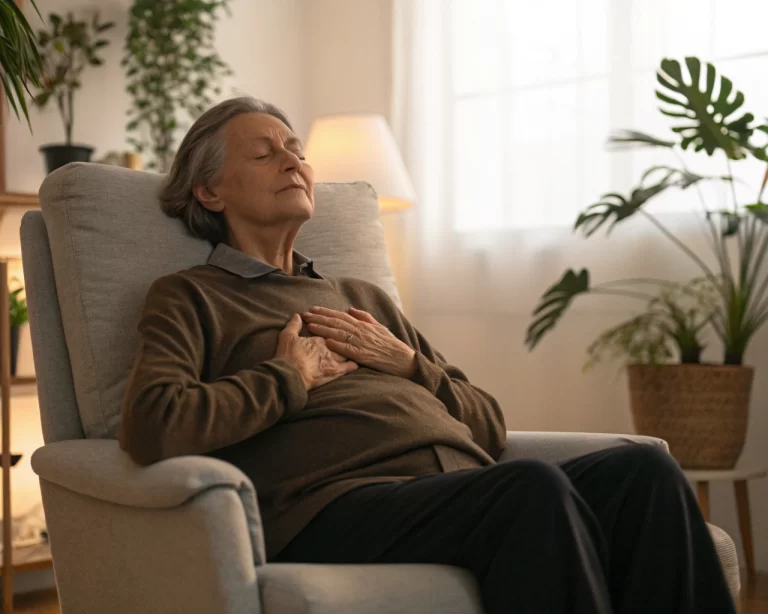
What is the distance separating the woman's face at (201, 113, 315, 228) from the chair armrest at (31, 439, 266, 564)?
19.1 inches

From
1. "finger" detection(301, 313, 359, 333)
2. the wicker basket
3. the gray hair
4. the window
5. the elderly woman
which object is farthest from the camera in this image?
the window

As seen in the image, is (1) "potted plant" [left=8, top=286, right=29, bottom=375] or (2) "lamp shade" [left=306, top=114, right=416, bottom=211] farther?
(2) "lamp shade" [left=306, top=114, right=416, bottom=211]

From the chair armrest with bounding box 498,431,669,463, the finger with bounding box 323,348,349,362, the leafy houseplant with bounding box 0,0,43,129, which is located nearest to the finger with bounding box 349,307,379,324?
the finger with bounding box 323,348,349,362

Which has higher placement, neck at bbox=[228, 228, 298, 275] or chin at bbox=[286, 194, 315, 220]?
chin at bbox=[286, 194, 315, 220]

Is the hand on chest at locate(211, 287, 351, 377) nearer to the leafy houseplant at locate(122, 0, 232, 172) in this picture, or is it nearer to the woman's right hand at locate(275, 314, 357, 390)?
the woman's right hand at locate(275, 314, 357, 390)

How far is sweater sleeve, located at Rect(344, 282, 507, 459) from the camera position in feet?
5.66

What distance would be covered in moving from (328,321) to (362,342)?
0.07m

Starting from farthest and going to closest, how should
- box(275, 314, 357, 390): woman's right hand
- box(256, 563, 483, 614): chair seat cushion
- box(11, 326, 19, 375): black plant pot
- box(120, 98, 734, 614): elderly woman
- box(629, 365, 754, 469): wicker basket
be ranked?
1. box(11, 326, 19, 375): black plant pot
2. box(629, 365, 754, 469): wicker basket
3. box(275, 314, 357, 390): woman's right hand
4. box(120, 98, 734, 614): elderly woman
5. box(256, 563, 483, 614): chair seat cushion

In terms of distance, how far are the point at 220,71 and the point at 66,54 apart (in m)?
0.71

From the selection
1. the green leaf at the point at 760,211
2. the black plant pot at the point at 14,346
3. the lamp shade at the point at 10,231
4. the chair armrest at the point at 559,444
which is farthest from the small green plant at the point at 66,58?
the green leaf at the point at 760,211

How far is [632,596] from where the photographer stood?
1.29 m

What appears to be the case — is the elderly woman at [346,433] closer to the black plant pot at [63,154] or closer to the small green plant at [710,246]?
the small green plant at [710,246]

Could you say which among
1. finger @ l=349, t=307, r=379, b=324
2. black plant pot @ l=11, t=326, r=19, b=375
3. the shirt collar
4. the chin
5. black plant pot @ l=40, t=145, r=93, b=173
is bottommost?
black plant pot @ l=11, t=326, r=19, b=375

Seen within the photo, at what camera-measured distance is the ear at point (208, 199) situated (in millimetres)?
1788
